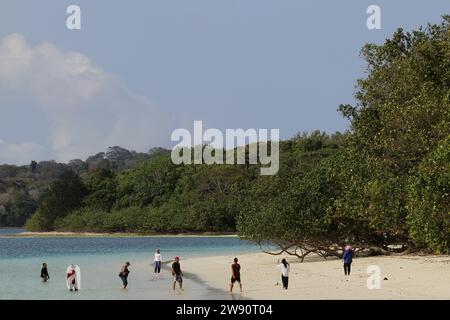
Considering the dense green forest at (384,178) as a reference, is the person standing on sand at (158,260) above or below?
below

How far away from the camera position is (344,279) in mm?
33500

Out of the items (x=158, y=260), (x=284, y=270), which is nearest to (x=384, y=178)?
(x=158, y=260)

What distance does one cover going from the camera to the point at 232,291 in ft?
102

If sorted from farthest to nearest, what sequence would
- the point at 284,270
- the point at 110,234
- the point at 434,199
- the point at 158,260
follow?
1. the point at 110,234
2. the point at 158,260
3. the point at 434,199
4. the point at 284,270

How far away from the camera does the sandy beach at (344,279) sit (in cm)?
2739

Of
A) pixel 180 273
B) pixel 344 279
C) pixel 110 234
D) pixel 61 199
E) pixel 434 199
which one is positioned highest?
pixel 61 199

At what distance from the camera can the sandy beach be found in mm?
27389

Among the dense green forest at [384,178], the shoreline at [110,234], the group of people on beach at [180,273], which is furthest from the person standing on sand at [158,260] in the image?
the shoreline at [110,234]

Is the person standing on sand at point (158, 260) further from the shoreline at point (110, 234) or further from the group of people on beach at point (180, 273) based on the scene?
the shoreline at point (110, 234)

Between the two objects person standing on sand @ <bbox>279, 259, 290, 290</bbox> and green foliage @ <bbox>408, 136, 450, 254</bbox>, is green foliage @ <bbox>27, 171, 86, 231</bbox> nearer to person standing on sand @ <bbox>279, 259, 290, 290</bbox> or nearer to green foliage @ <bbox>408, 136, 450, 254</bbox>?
green foliage @ <bbox>408, 136, 450, 254</bbox>

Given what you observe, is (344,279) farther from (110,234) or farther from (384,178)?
Answer: (110,234)

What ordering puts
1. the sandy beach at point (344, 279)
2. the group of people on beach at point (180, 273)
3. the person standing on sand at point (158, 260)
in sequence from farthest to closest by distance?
the person standing on sand at point (158, 260), the group of people on beach at point (180, 273), the sandy beach at point (344, 279)
